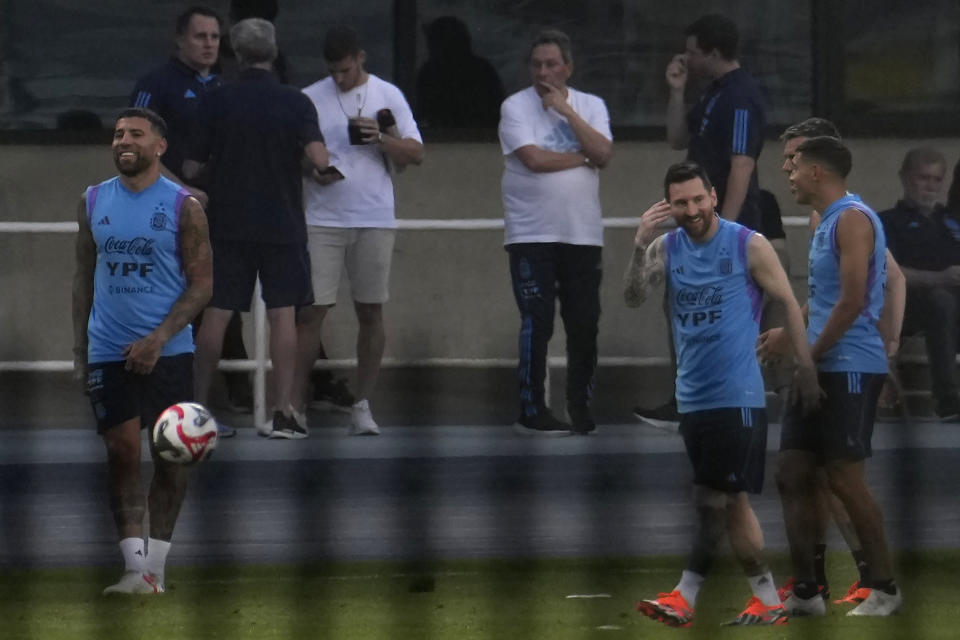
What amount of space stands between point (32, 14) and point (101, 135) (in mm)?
739

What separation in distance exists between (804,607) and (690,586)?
0.39m

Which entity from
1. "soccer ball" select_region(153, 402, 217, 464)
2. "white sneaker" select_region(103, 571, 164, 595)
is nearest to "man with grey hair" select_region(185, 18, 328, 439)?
"soccer ball" select_region(153, 402, 217, 464)

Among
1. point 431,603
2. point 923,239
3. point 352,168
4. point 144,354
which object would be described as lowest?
point 431,603

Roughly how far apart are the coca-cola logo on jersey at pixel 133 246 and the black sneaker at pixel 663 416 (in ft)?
11.6

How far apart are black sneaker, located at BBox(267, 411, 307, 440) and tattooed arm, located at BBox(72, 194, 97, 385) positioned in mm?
2426

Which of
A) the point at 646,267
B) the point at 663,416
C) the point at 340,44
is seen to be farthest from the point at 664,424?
the point at 646,267

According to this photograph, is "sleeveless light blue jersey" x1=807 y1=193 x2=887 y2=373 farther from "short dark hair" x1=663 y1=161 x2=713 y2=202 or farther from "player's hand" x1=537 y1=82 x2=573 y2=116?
"player's hand" x1=537 y1=82 x2=573 y2=116

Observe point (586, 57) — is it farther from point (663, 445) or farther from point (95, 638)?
point (95, 638)

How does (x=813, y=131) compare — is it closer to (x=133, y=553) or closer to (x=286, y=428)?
(x=133, y=553)

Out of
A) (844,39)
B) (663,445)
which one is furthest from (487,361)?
(844,39)

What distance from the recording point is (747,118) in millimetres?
10586

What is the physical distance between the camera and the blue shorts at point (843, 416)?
23.8 ft

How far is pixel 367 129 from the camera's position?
428 inches

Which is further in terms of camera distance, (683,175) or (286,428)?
(286,428)
